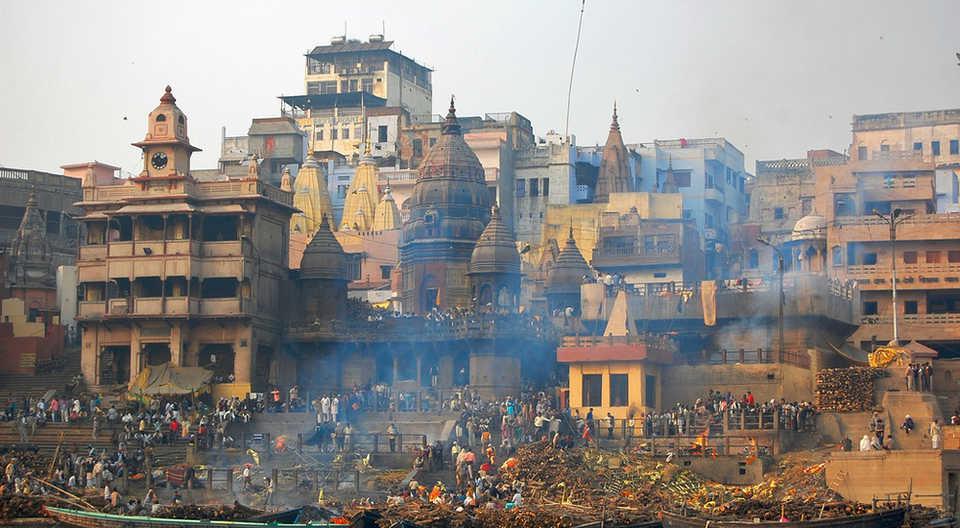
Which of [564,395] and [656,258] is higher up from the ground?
[656,258]

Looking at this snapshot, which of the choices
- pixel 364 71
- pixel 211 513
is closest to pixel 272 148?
pixel 364 71

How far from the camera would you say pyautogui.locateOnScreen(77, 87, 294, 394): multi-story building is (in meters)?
67.7

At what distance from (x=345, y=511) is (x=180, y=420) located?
14314mm

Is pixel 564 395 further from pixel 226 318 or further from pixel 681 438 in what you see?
pixel 226 318

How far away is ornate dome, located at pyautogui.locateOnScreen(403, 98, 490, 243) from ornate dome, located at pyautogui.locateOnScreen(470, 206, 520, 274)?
14.2ft

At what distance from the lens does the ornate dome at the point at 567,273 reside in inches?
2849

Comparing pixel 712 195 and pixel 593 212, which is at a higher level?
pixel 712 195

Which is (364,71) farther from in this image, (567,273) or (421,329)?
(421,329)

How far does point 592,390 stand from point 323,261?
15.4 meters

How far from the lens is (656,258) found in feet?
252

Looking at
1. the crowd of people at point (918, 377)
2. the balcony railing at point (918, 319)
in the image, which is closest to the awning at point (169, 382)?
the crowd of people at point (918, 377)

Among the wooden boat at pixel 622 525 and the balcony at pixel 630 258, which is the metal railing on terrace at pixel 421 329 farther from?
the wooden boat at pixel 622 525

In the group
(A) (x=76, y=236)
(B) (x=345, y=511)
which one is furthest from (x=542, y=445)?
(A) (x=76, y=236)

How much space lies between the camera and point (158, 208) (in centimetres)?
6862
